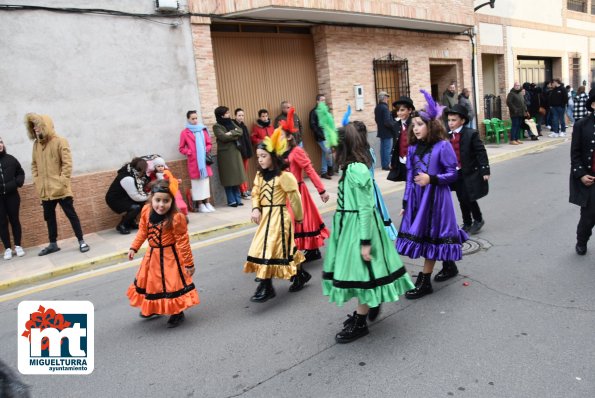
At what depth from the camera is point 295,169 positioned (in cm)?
569

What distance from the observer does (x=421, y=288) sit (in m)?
4.66

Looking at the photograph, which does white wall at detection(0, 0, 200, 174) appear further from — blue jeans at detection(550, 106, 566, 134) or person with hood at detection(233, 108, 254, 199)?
blue jeans at detection(550, 106, 566, 134)

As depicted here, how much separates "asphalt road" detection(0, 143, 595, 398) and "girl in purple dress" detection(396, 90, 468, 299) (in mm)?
408

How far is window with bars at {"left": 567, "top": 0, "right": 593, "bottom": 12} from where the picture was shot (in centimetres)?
2414

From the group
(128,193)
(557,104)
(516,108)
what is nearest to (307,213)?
(128,193)

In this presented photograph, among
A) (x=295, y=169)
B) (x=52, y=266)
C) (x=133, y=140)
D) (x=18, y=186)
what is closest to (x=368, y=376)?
(x=295, y=169)

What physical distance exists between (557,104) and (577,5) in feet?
33.7

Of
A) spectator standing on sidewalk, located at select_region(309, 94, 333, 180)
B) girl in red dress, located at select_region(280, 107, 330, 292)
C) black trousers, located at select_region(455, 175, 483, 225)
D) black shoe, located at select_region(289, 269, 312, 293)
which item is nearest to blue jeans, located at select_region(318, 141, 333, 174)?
spectator standing on sidewalk, located at select_region(309, 94, 333, 180)

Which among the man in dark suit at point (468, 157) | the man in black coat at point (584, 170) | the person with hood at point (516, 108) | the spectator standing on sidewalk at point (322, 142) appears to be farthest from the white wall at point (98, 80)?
the person with hood at point (516, 108)

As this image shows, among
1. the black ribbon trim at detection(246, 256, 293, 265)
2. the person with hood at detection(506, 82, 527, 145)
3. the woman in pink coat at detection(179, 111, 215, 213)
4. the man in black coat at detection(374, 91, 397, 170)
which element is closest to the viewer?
the black ribbon trim at detection(246, 256, 293, 265)

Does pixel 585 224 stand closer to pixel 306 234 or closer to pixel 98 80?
pixel 306 234

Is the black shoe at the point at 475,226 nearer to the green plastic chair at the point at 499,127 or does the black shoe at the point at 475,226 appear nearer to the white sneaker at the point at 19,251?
the white sneaker at the point at 19,251

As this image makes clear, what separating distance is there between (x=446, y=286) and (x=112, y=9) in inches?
291

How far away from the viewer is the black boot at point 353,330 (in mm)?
3896
